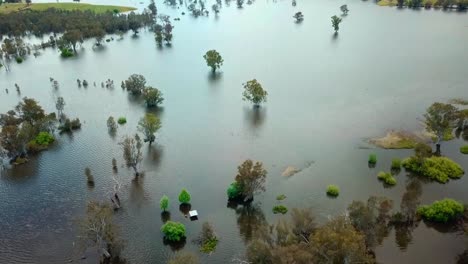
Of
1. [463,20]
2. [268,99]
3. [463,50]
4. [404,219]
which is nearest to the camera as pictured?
[404,219]

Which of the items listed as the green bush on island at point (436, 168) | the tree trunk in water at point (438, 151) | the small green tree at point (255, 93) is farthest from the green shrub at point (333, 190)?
the small green tree at point (255, 93)

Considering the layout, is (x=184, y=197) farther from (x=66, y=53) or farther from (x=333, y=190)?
(x=66, y=53)

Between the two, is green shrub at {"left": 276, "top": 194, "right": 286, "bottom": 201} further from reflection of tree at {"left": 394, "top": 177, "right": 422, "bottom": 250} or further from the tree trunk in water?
the tree trunk in water

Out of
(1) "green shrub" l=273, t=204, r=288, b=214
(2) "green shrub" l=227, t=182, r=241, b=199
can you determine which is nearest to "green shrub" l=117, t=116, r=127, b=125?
(2) "green shrub" l=227, t=182, r=241, b=199

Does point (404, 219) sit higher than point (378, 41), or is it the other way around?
point (378, 41)

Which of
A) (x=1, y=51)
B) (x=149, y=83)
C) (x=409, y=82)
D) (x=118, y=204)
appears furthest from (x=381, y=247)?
(x=1, y=51)

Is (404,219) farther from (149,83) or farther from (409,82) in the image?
(149,83)

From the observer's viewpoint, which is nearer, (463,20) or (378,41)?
(378,41)
